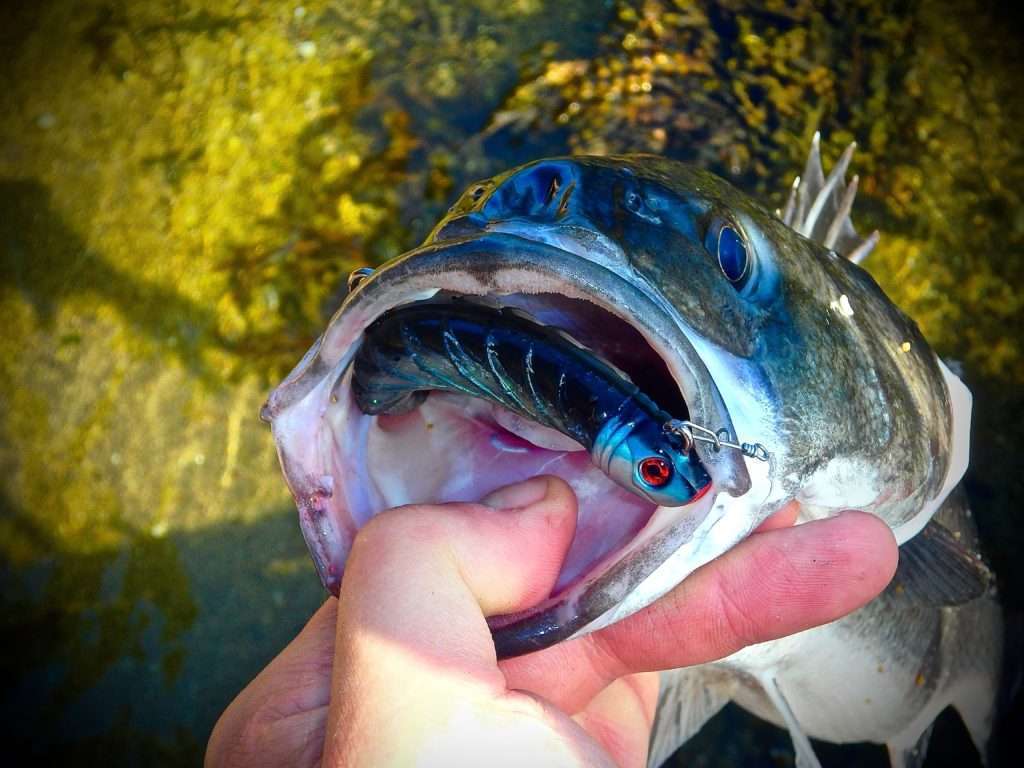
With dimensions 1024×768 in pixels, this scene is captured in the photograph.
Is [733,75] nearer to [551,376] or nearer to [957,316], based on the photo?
[957,316]

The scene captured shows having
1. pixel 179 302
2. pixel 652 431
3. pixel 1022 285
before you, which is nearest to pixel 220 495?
pixel 179 302

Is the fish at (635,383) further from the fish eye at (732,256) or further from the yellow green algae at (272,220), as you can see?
the yellow green algae at (272,220)

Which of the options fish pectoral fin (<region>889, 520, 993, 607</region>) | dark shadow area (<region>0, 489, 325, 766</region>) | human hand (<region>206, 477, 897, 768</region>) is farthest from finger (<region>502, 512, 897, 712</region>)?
dark shadow area (<region>0, 489, 325, 766</region>)

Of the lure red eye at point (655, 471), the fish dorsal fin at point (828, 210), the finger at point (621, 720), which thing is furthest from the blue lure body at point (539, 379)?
the fish dorsal fin at point (828, 210)

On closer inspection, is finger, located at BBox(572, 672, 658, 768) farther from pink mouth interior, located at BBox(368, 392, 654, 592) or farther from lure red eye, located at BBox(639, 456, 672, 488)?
lure red eye, located at BBox(639, 456, 672, 488)

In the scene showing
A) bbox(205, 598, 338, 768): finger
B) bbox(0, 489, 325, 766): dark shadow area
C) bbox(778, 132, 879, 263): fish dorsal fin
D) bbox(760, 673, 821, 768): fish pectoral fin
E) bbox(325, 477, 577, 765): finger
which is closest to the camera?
bbox(325, 477, 577, 765): finger

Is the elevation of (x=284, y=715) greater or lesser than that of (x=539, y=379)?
lesser

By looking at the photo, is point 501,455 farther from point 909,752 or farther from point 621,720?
point 909,752

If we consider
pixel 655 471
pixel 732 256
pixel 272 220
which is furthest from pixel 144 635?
pixel 732 256
